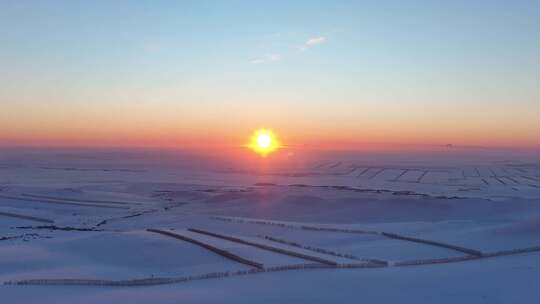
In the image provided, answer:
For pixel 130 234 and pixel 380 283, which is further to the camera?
pixel 130 234

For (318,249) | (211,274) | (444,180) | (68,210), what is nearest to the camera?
(211,274)

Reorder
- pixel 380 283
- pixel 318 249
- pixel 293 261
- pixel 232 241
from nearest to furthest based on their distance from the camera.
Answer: pixel 380 283, pixel 293 261, pixel 318 249, pixel 232 241

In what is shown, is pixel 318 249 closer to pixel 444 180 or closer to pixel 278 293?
pixel 278 293

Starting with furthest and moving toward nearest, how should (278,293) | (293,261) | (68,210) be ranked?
(68,210), (293,261), (278,293)

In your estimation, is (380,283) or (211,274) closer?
(380,283)

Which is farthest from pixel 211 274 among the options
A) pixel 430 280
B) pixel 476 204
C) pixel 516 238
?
pixel 476 204

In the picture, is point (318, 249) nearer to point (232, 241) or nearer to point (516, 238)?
point (232, 241)

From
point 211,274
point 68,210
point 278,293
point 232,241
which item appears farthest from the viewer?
point 68,210

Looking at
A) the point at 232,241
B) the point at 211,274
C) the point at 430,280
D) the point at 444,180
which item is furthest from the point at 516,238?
the point at 444,180

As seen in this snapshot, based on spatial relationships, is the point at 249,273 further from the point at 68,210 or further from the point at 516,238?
the point at 68,210
